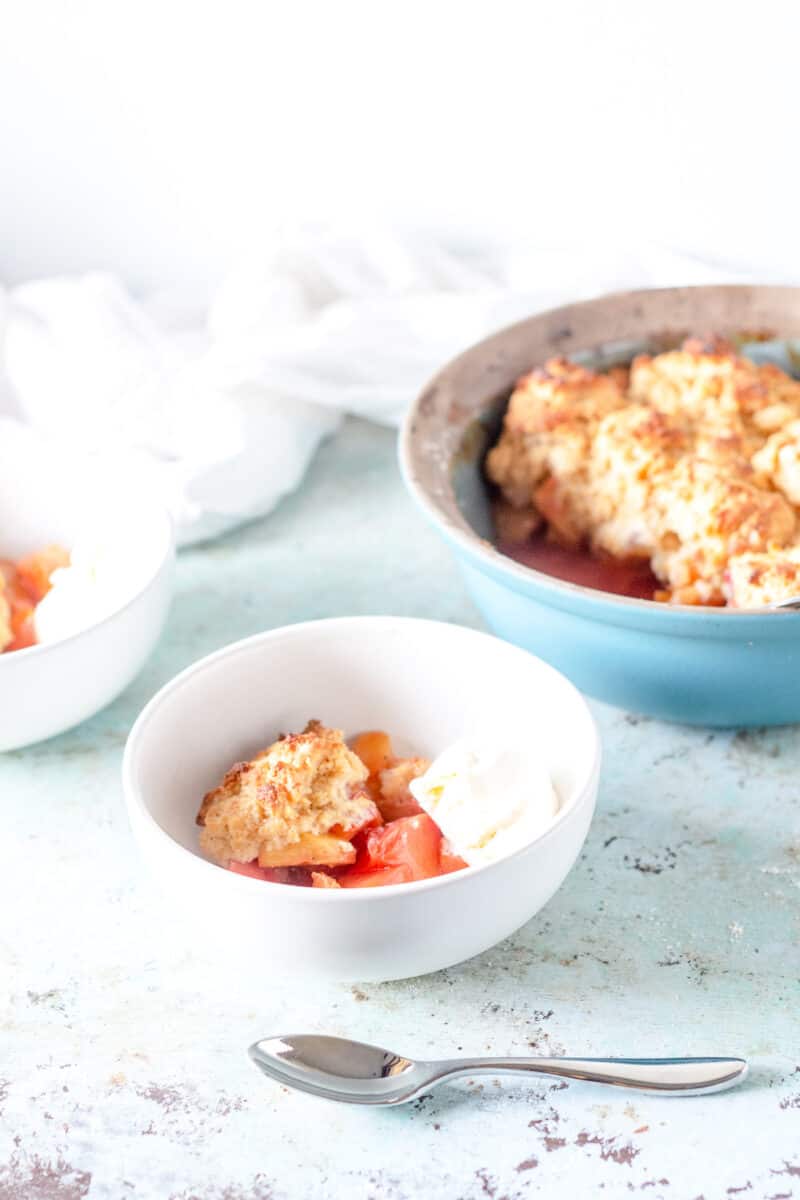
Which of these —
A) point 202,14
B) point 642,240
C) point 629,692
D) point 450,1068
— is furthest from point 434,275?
point 450,1068

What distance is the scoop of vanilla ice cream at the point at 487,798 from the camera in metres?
0.99

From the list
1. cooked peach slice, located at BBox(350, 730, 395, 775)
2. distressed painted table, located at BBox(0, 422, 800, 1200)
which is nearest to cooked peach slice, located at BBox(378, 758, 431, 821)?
cooked peach slice, located at BBox(350, 730, 395, 775)

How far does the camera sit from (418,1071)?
2.98 ft

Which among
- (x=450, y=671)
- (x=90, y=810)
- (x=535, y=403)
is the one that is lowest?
(x=90, y=810)

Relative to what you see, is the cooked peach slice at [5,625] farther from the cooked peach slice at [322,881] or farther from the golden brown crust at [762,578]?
the golden brown crust at [762,578]

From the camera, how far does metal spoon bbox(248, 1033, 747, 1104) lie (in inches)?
35.4

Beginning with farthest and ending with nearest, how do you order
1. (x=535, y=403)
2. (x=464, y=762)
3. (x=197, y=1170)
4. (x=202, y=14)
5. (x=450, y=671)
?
(x=202, y=14) → (x=535, y=403) → (x=450, y=671) → (x=464, y=762) → (x=197, y=1170)

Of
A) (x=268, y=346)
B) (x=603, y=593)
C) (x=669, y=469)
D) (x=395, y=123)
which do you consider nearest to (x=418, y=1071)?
(x=603, y=593)

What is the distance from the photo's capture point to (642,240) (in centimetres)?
186

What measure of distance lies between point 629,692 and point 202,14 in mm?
1142

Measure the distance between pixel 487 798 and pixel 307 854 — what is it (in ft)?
0.49

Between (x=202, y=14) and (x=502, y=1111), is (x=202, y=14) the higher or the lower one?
the higher one

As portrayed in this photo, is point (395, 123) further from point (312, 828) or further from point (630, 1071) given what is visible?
point (630, 1071)

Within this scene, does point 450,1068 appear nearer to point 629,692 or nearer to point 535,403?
point 629,692
